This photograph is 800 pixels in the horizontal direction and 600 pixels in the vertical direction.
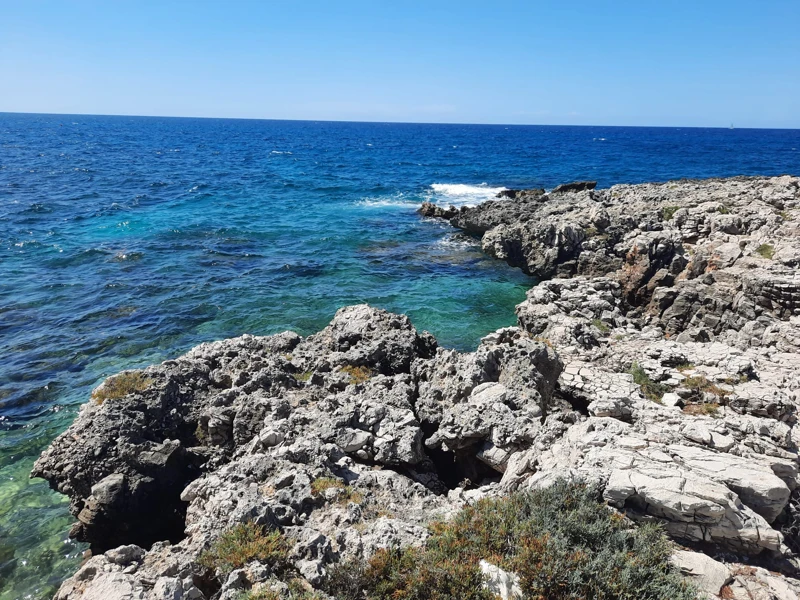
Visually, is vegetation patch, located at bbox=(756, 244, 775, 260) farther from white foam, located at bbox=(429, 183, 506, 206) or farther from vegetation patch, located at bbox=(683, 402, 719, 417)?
white foam, located at bbox=(429, 183, 506, 206)

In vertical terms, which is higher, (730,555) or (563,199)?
(563,199)

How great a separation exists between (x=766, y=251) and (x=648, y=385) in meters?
13.3

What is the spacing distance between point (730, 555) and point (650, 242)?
21273 mm

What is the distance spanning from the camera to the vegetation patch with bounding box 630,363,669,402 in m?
13.0

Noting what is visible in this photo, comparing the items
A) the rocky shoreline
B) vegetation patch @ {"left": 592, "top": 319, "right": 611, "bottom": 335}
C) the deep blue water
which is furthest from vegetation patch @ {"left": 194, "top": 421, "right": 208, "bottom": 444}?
vegetation patch @ {"left": 592, "top": 319, "right": 611, "bottom": 335}

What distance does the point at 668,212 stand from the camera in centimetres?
3131

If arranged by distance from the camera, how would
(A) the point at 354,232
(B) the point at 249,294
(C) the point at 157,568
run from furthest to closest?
(A) the point at 354,232
(B) the point at 249,294
(C) the point at 157,568

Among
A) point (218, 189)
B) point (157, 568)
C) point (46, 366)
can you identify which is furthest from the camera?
point (218, 189)

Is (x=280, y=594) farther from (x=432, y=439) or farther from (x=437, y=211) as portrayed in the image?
(x=437, y=211)

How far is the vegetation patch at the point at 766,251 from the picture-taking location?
2118 cm

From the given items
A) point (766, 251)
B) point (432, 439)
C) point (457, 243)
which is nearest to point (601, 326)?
point (766, 251)

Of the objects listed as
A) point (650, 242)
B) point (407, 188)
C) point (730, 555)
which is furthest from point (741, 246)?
point (407, 188)

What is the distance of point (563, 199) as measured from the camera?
1820 inches

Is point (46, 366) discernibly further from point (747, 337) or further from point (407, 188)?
point (407, 188)
